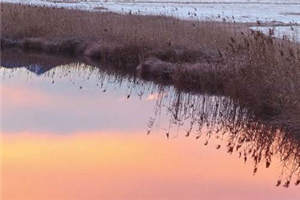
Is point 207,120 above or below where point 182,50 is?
below

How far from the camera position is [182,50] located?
19625mm

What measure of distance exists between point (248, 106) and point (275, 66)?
41.5 inches

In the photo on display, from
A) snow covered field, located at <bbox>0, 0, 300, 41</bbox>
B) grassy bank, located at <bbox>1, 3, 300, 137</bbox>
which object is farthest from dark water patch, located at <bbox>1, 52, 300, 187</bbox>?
snow covered field, located at <bbox>0, 0, 300, 41</bbox>

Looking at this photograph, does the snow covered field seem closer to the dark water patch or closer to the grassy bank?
the grassy bank

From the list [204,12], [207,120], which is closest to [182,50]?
[207,120]

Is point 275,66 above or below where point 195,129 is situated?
above

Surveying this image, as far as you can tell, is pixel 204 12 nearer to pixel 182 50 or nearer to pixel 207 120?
pixel 182 50

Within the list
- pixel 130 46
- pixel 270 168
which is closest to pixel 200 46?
pixel 130 46

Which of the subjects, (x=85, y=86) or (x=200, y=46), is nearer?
(x=85, y=86)

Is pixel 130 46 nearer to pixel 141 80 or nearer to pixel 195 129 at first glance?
pixel 141 80

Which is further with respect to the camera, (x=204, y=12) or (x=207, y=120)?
(x=204, y=12)

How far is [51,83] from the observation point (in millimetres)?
18031

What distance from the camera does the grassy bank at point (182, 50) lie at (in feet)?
43.4

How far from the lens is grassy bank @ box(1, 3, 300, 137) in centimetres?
1323
